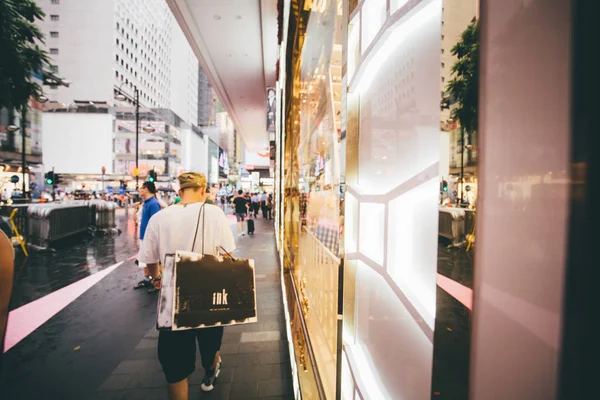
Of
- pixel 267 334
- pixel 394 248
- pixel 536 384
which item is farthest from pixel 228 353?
pixel 536 384

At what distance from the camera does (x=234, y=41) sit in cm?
702

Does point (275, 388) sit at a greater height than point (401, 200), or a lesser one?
lesser

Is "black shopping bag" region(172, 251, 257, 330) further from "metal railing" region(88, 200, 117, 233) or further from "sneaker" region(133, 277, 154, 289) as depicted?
"metal railing" region(88, 200, 117, 233)

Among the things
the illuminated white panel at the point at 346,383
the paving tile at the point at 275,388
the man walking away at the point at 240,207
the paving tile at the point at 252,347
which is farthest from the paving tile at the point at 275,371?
the man walking away at the point at 240,207

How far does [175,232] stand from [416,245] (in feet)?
6.06

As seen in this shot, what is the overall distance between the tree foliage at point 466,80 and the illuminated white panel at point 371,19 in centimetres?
36

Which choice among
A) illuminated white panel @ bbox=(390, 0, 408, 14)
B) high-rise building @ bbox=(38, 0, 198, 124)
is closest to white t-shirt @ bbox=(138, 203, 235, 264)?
illuminated white panel @ bbox=(390, 0, 408, 14)

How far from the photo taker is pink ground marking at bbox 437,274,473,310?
1.22ft

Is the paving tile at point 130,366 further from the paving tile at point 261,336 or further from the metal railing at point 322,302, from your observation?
the metal railing at point 322,302

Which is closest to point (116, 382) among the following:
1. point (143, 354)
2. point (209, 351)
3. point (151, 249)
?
point (143, 354)

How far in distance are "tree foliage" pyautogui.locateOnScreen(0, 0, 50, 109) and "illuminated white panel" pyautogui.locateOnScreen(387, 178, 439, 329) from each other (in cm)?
1103

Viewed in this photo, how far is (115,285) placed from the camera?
4.82m

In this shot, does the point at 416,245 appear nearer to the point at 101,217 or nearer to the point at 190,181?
the point at 190,181

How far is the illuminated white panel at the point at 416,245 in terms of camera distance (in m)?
0.48
